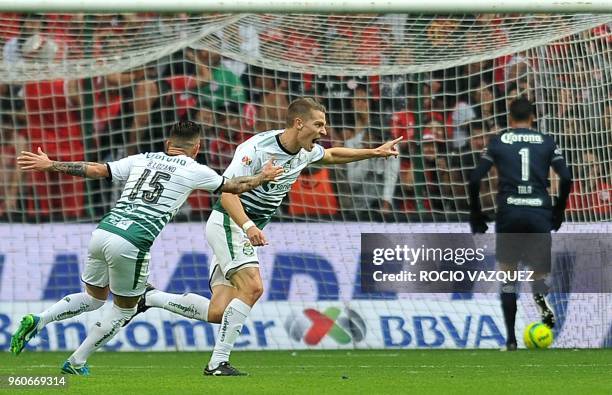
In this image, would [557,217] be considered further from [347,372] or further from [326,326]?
[347,372]

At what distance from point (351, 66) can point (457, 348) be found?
108 inches

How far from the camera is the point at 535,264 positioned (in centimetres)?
1173

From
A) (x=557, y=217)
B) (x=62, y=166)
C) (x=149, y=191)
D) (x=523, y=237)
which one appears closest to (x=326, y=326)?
(x=523, y=237)

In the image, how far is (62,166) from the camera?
8.80 metres

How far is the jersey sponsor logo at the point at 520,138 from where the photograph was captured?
11430 mm

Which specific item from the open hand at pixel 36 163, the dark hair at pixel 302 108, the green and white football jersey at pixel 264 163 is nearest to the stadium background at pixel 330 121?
the green and white football jersey at pixel 264 163

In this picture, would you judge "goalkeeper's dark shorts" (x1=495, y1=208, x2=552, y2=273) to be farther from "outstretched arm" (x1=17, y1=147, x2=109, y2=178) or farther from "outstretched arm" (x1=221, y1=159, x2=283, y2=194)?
"outstretched arm" (x1=17, y1=147, x2=109, y2=178)

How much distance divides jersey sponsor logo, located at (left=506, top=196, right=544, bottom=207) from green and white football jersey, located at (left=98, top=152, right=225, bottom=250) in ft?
11.5

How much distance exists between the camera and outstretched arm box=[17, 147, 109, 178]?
8.72 m

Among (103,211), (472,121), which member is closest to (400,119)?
(472,121)

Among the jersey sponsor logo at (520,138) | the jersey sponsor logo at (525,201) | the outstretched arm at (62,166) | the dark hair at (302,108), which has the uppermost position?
the dark hair at (302,108)

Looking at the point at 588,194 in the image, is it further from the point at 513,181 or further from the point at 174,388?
the point at 174,388

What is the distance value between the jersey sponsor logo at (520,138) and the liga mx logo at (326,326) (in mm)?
2300

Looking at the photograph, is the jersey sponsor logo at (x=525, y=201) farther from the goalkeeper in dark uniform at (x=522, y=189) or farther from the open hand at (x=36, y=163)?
the open hand at (x=36, y=163)
